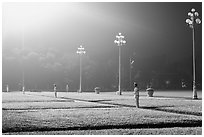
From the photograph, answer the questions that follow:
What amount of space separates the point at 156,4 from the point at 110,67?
61.2 ft

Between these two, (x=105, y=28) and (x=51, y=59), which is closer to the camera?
(x=51, y=59)

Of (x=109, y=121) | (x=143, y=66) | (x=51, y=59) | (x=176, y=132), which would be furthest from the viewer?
(x=143, y=66)

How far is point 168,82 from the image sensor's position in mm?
104812

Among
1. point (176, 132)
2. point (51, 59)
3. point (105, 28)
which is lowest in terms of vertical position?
point (176, 132)

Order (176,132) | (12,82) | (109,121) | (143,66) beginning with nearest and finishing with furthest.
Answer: (176,132) → (109,121) → (12,82) → (143,66)

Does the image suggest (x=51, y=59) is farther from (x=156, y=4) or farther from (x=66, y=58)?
(x=156, y=4)

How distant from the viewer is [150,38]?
107688 mm

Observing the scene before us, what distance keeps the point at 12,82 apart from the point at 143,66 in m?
33.9

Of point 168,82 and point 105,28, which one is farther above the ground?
point 105,28

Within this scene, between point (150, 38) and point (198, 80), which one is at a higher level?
point (150, 38)

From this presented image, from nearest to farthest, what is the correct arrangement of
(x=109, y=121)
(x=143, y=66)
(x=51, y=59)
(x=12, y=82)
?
Result: (x=109, y=121) < (x=12, y=82) < (x=51, y=59) < (x=143, y=66)

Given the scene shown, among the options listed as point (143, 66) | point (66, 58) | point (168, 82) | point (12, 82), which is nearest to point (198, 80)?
point (168, 82)

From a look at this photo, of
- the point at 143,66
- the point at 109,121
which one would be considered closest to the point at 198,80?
the point at 143,66

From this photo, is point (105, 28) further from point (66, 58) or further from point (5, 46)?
point (5, 46)
